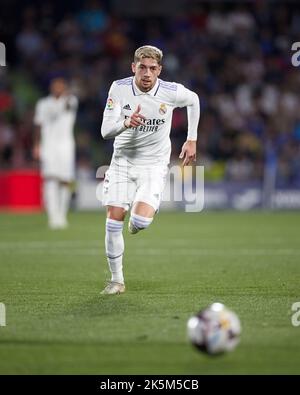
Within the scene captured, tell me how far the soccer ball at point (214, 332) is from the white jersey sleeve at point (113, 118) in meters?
2.91

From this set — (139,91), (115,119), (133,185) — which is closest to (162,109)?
(139,91)

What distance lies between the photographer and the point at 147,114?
8.92 meters

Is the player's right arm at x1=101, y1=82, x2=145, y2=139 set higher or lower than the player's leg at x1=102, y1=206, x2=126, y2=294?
higher

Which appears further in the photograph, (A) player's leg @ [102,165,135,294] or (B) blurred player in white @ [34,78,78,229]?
(B) blurred player in white @ [34,78,78,229]

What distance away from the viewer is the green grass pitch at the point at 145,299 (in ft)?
19.2

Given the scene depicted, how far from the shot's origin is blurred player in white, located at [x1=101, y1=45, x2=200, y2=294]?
28.5 ft

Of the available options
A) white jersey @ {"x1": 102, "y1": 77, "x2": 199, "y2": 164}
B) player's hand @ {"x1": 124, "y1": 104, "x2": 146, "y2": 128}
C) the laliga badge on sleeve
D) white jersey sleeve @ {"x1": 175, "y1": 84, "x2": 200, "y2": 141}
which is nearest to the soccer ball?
player's hand @ {"x1": 124, "y1": 104, "x2": 146, "y2": 128}

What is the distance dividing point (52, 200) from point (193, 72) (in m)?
7.69

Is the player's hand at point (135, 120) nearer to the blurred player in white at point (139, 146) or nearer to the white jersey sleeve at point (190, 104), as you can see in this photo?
the blurred player in white at point (139, 146)

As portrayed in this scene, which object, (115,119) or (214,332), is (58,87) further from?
(214,332)

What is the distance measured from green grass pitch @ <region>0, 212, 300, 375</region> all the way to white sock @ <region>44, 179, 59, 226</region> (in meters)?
1.23

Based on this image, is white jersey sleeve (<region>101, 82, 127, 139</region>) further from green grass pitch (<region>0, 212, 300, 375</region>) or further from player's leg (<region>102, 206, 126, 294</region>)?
green grass pitch (<region>0, 212, 300, 375</region>)
